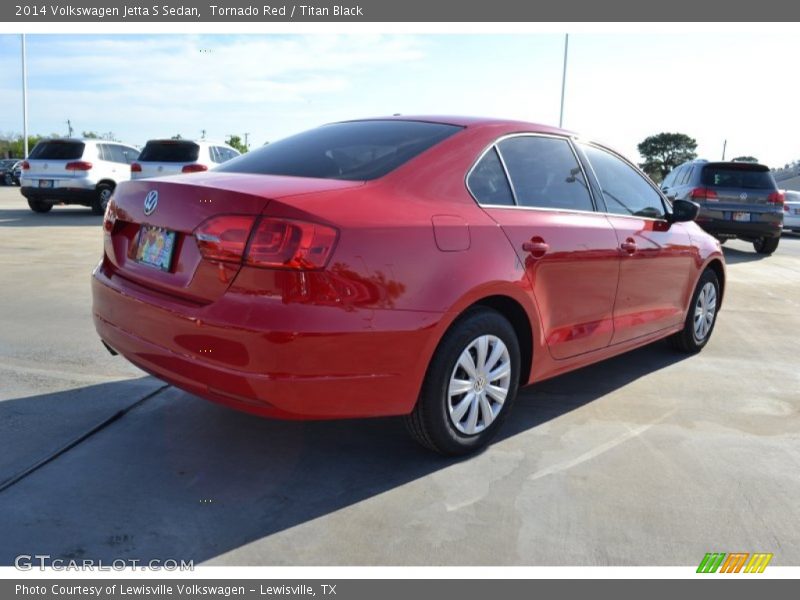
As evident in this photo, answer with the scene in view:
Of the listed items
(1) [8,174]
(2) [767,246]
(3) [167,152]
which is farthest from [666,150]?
(3) [167,152]

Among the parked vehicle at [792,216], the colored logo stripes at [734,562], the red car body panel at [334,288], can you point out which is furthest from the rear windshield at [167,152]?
the parked vehicle at [792,216]

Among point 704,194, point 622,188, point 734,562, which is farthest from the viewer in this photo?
point 704,194

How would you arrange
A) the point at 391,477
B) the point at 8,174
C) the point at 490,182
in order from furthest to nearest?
the point at 8,174, the point at 490,182, the point at 391,477

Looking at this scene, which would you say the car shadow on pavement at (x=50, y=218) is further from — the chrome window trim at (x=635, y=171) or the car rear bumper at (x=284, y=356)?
the car rear bumper at (x=284, y=356)

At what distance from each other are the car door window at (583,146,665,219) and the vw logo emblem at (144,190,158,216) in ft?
8.41

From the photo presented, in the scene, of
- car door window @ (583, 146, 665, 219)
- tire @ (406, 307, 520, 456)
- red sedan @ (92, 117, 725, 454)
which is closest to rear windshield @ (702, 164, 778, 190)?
car door window @ (583, 146, 665, 219)

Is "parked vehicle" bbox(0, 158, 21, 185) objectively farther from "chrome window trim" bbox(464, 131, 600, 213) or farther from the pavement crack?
"chrome window trim" bbox(464, 131, 600, 213)

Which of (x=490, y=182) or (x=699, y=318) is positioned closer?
(x=490, y=182)

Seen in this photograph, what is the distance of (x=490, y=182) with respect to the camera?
352 centimetres

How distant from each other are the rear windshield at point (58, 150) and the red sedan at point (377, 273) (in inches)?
516

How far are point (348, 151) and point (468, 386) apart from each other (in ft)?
4.30

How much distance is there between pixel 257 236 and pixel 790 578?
2332 mm

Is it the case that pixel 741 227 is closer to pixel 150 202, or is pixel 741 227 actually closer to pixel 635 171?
pixel 635 171

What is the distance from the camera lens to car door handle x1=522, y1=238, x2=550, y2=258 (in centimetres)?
351
